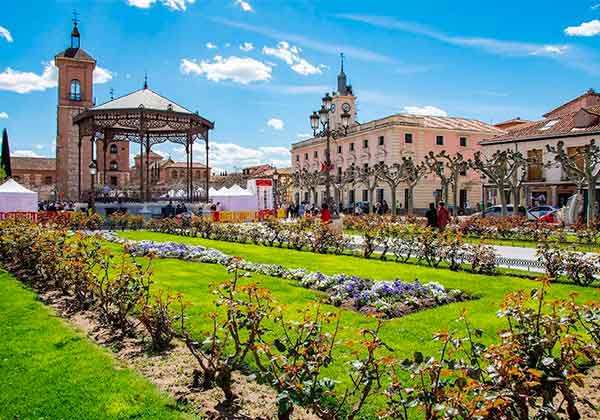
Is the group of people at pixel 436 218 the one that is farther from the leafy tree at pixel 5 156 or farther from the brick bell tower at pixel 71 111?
the leafy tree at pixel 5 156

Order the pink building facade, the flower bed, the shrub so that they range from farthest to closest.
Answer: the pink building facade
the flower bed
the shrub

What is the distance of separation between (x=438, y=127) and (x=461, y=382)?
44.8 metres

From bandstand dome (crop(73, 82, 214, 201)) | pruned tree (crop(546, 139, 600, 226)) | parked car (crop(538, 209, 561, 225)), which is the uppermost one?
bandstand dome (crop(73, 82, 214, 201))

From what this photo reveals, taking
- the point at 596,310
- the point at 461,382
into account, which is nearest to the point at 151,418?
the point at 461,382

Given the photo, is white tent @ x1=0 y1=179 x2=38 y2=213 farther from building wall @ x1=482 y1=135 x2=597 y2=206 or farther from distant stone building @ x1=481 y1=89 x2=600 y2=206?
building wall @ x1=482 y1=135 x2=597 y2=206

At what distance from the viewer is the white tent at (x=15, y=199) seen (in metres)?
23.7

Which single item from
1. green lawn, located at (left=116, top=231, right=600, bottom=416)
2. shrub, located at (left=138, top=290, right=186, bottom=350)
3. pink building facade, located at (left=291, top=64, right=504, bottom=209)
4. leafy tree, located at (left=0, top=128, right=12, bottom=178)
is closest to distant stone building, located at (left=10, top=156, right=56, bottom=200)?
leafy tree, located at (left=0, top=128, right=12, bottom=178)

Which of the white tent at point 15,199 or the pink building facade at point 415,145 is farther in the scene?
the pink building facade at point 415,145

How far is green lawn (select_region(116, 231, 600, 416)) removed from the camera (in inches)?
215

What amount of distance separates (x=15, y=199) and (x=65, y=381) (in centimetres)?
2256

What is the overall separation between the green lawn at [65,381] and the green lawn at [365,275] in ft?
3.59

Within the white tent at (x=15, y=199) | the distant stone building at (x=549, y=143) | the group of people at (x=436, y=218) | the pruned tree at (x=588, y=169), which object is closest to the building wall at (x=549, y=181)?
the distant stone building at (x=549, y=143)

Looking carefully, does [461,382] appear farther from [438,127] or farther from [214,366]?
[438,127]

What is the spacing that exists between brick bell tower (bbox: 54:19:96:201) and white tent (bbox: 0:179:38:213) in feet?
90.4
